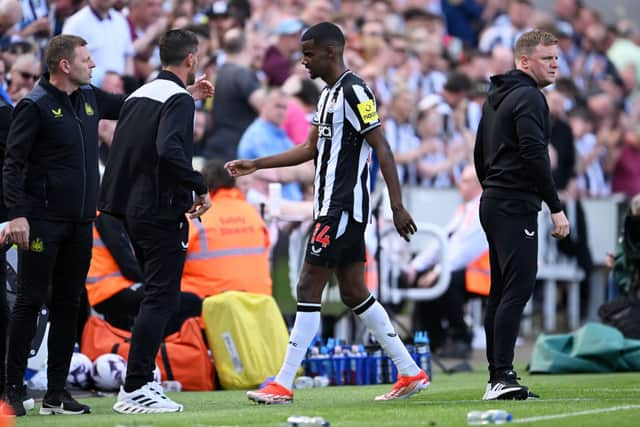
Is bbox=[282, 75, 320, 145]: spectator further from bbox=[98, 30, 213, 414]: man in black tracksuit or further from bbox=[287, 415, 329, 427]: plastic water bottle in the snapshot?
bbox=[287, 415, 329, 427]: plastic water bottle

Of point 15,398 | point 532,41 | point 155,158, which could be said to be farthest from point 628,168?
point 15,398

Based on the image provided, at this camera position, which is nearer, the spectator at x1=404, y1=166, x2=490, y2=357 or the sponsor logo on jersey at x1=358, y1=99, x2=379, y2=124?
the sponsor logo on jersey at x1=358, y1=99, x2=379, y2=124

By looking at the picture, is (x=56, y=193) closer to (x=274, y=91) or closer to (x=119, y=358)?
(x=119, y=358)

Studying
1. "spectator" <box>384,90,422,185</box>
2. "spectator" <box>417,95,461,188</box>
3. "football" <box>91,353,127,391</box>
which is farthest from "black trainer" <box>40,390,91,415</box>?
"spectator" <box>417,95,461,188</box>

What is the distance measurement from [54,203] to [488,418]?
120 inches

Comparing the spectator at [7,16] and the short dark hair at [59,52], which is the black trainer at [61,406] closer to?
the short dark hair at [59,52]

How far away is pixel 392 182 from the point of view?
8.83 metres

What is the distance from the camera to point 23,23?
14023 mm

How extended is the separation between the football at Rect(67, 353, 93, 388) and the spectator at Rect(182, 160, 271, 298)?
140cm

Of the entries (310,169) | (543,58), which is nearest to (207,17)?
(310,169)

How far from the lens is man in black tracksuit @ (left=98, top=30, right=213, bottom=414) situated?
28.9 feet

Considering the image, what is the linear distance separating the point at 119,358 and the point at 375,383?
7.00 ft

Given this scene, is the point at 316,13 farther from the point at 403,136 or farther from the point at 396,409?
the point at 396,409

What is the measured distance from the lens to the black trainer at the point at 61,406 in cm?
908
